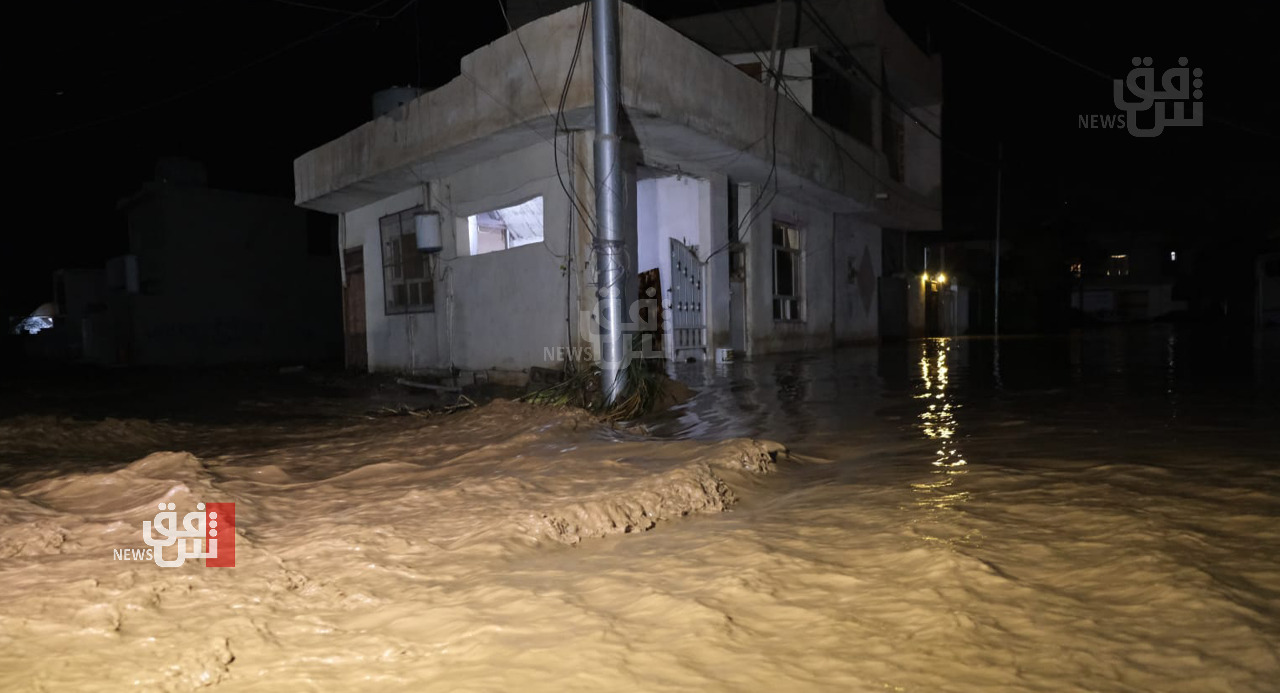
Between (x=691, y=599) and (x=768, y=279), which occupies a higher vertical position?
(x=768, y=279)

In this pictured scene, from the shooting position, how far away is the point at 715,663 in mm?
2463

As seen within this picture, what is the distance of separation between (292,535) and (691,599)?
2.14m

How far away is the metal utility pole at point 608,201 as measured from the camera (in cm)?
801

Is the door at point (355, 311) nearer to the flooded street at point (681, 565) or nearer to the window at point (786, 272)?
the window at point (786, 272)

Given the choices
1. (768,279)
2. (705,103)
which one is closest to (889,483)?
(705,103)

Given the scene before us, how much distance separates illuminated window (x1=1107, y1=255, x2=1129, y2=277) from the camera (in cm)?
5003

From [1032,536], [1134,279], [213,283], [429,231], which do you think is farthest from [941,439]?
[1134,279]

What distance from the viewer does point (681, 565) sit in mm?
3402

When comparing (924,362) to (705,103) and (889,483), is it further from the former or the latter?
(889,483)

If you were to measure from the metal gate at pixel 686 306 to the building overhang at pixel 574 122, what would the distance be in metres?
1.57

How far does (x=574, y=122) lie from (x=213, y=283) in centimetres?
1983

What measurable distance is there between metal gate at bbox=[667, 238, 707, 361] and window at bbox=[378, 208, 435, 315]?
4.37 meters

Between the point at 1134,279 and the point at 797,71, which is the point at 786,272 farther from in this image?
the point at 1134,279

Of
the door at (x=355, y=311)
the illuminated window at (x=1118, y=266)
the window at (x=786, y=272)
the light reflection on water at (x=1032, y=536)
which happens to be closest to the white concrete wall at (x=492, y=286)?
the door at (x=355, y=311)
